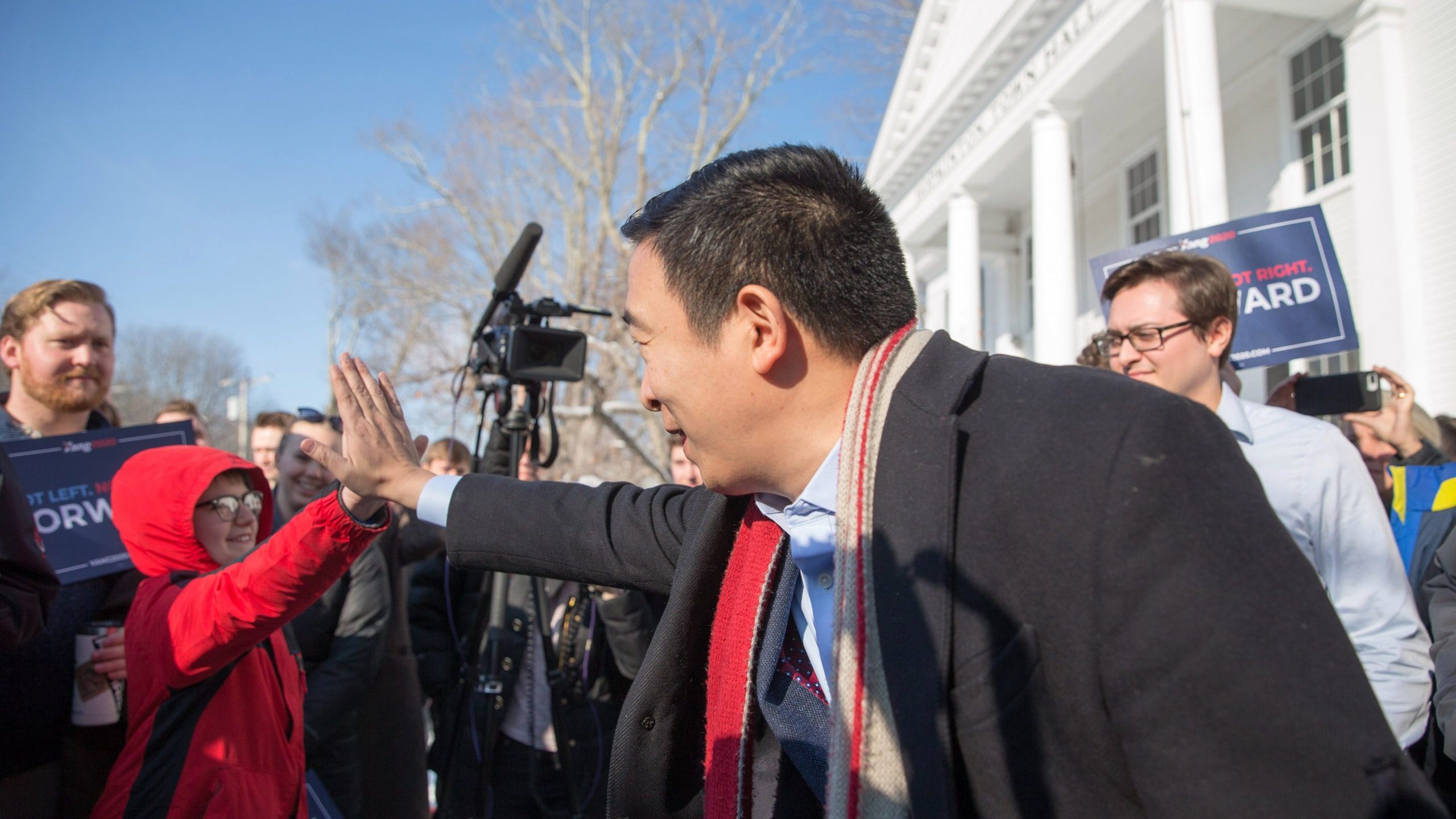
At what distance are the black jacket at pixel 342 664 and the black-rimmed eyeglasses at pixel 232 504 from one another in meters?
0.83

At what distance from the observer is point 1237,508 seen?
1023 mm

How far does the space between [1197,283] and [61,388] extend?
3994 millimetres

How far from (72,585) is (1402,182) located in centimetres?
1013

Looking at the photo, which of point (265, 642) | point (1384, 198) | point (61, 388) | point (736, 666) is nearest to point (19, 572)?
point (265, 642)

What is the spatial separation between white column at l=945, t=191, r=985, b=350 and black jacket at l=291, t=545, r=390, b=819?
11.7 m

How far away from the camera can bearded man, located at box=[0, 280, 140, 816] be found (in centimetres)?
249

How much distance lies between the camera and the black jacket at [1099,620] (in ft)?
3.10

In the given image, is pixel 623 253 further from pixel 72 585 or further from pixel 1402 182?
pixel 72 585

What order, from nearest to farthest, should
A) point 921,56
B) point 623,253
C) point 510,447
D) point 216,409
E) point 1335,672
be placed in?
1. point 1335,672
2. point 510,447
3. point 921,56
4. point 623,253
5. point 216,409

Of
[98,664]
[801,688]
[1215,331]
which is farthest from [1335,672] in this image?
[98,664]

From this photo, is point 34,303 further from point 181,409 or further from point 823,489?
point 823,489

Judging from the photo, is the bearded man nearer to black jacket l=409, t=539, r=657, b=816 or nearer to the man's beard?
the man's beard

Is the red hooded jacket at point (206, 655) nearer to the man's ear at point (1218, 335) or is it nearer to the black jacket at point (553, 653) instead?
the black jacket at point (553, 653)

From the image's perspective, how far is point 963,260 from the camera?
1462 cm
